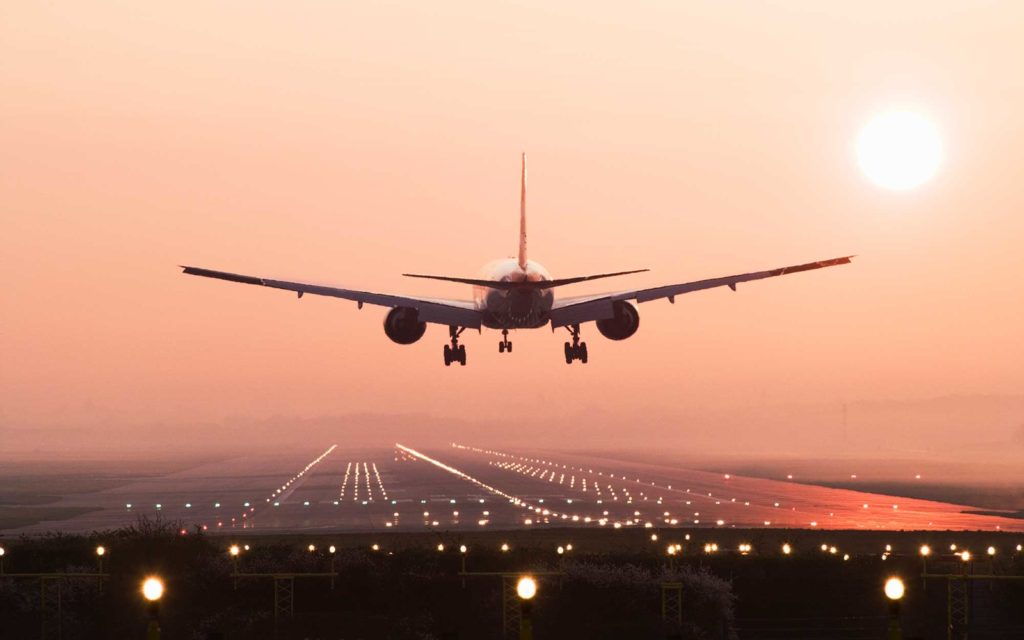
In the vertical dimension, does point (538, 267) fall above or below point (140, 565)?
above

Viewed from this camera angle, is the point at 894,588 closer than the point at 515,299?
Yes

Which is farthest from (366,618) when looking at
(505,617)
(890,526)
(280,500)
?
(280,500)

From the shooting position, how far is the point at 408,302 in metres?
73.4

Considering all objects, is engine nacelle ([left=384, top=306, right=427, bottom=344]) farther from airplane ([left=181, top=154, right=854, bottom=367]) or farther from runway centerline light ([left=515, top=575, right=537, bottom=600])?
runway centerline light ([left=515, top=575, right=537, bottom=600])

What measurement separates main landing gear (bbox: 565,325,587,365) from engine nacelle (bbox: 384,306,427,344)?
8.27 m

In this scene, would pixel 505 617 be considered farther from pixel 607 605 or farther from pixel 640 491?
pixel 640 491

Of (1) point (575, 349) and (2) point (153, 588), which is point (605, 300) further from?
(2) point (153, 588)

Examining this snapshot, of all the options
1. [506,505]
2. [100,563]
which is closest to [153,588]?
[100,563]

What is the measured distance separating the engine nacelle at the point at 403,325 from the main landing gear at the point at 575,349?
8273mm

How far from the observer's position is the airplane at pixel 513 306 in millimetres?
71938

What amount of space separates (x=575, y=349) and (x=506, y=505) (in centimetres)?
6312

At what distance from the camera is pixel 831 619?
2623 inches

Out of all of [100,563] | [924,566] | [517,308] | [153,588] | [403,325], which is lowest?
[100,563]

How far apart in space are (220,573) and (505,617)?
52.8ft
